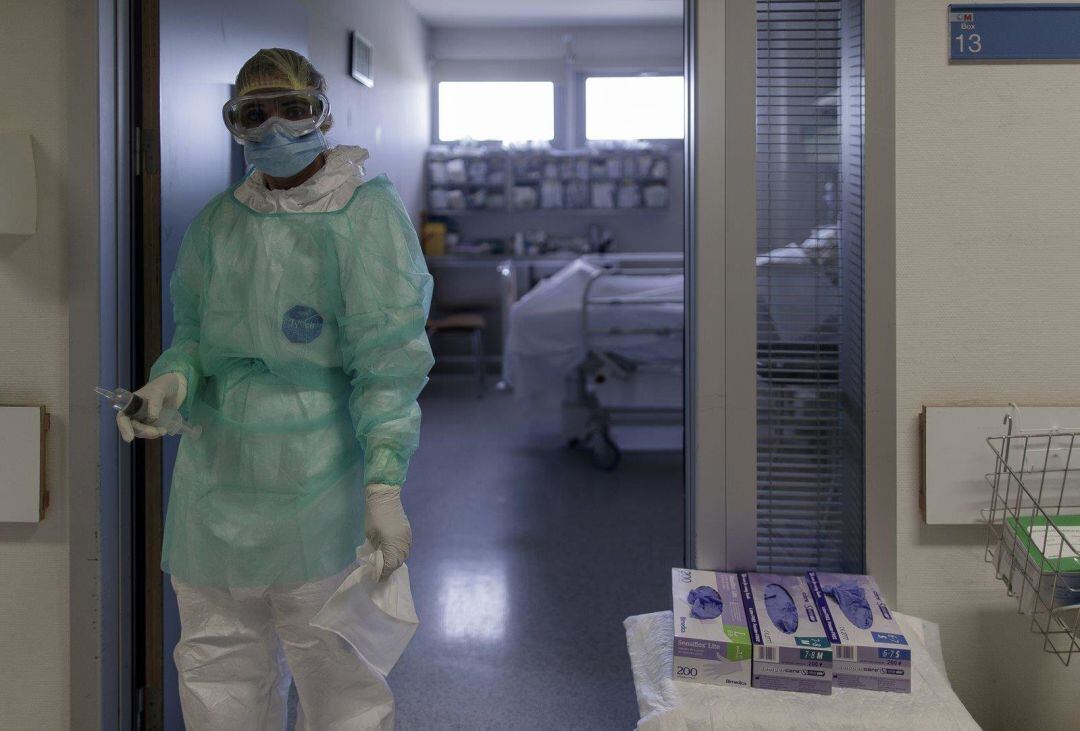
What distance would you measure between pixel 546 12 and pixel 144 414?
622cm

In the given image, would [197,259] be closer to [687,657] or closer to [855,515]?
[687,657]

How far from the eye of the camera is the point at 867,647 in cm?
151

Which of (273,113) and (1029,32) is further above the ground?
(1029,32)

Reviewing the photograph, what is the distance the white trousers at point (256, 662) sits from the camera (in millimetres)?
1578

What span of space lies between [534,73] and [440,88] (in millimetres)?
726

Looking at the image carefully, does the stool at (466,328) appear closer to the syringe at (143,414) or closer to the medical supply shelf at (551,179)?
the medical supply shelf at (551,179)

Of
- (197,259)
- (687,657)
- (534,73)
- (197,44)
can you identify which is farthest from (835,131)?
(534,73)

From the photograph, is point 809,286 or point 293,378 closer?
point 293,378

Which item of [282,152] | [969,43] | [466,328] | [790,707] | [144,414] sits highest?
[969,43]

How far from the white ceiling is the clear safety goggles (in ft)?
18.1

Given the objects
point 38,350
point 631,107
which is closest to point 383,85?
point 631,107

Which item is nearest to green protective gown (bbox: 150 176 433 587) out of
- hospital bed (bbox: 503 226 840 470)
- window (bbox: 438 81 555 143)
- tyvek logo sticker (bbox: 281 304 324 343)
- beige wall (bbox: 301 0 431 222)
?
tyvek logo sticker (bbox: 281 304 324 343)

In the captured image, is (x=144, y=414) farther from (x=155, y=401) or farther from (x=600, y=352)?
(x=600, y=352)

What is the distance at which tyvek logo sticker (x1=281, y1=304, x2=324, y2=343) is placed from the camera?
5.12 feet
